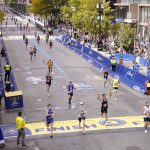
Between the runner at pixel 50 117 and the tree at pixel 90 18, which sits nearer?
the runner at pixel 50 117

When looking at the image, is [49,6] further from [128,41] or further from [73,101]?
[73,101]

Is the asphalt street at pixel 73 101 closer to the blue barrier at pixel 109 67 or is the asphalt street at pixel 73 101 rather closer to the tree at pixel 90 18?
the blue barrier at pixel 109 67

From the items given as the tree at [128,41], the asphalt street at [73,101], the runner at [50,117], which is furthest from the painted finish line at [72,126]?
the tree at [128,41]

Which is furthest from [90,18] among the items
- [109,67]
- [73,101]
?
[73,101]

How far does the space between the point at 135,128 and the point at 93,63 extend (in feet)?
77.9

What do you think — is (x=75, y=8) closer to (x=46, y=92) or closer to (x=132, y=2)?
(x=132, y=2)

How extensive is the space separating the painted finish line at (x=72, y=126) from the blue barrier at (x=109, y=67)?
7.91m

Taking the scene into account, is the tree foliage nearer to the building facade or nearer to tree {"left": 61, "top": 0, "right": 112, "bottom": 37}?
tree {"left": 61, "top": 0, "right": 112, "bottom": 37}

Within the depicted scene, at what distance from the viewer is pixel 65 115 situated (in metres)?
25.0

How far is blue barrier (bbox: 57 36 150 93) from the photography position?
106 ft

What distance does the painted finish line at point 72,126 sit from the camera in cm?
2181

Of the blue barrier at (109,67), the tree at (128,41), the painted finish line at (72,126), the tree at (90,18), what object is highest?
the tree at (90,18)

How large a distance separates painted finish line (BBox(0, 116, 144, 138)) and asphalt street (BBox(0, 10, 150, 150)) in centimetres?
64

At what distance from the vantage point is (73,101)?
28562 millimetres
